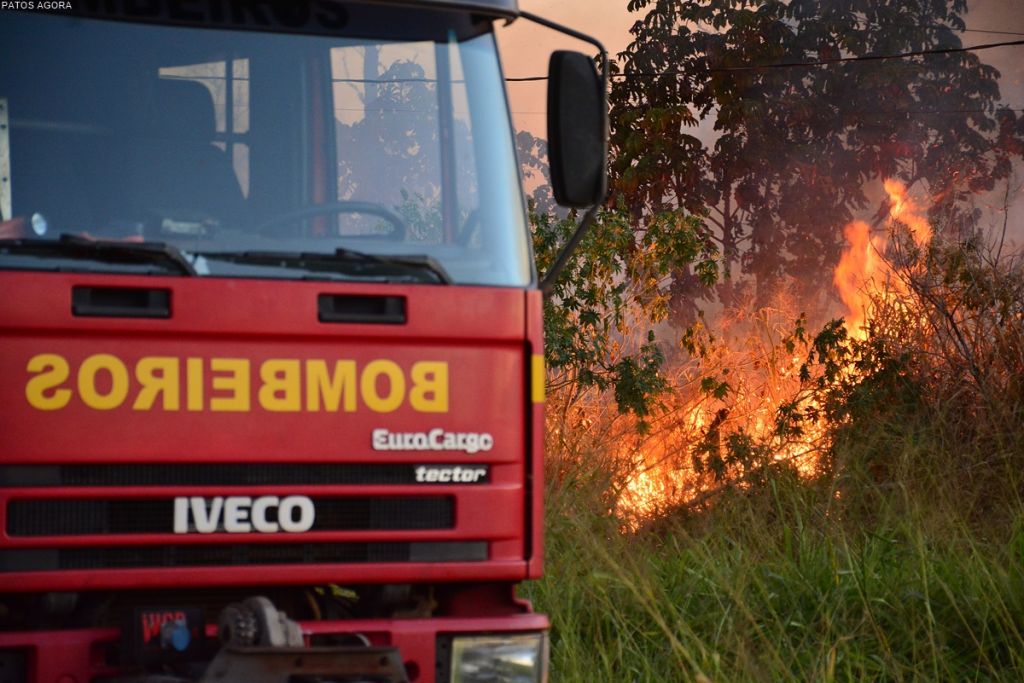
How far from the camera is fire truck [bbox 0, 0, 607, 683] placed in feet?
12.7

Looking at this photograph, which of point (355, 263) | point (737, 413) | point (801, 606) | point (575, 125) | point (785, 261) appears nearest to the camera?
point (355, 263)

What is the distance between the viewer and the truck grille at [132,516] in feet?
12.7

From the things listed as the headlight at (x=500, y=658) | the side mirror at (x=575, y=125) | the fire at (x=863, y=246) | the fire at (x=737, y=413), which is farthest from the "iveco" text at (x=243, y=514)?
the fire at (x=863, y=246)

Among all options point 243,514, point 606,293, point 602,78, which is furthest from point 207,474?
point 606,293

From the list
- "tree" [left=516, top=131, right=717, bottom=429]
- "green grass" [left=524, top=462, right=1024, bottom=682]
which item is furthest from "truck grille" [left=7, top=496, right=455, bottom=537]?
"tree" [left=516, top=131, right=717, bottom=429]

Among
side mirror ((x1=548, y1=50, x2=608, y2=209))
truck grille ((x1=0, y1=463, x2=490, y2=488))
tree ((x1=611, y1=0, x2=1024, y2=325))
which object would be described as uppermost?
tree ((x1=611, y1=0, x2=1024, y2=325))

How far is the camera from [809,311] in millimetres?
23578

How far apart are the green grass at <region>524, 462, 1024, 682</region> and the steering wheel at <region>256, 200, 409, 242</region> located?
1.40 m

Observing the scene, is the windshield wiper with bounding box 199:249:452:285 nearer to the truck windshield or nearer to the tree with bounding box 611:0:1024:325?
the truck windshield

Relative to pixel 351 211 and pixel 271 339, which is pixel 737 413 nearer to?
pixel 351 211

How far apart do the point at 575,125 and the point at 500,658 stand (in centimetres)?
165

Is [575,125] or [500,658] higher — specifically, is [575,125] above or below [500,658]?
above

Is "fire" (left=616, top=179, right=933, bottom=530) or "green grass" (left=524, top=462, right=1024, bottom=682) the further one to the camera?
"fire" (left=616, top=179, right=933, bottom=530)

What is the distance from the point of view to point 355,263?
418cm
